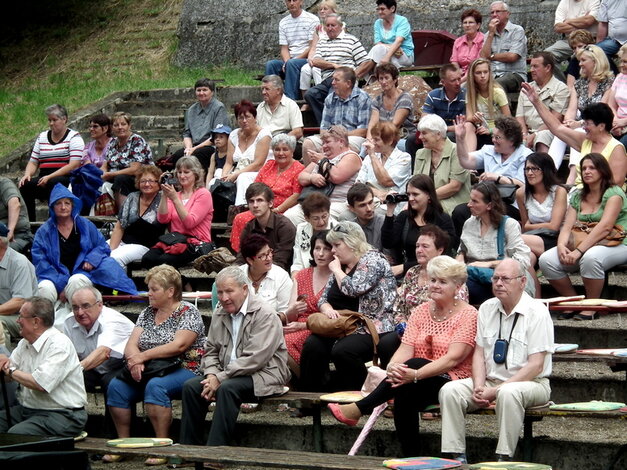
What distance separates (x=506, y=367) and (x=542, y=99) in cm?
465

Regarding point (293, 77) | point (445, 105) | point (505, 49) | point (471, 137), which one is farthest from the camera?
point (293, 77)

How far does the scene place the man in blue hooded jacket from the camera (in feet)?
34.2

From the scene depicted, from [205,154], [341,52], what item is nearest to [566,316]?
[205,154]

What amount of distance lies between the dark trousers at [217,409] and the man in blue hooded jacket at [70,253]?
234cm

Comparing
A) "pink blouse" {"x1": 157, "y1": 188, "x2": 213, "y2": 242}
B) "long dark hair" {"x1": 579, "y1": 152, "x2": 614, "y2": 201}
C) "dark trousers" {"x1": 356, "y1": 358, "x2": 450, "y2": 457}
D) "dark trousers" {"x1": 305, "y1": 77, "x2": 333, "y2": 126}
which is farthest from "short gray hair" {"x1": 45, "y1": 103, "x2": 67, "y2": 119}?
"dark trousers" {"x1": 356, "y1": 358, "x2": 450, "y2": 457}

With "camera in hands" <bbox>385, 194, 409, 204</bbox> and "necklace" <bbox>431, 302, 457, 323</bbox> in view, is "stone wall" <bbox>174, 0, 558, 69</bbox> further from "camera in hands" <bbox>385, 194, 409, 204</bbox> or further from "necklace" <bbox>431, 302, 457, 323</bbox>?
"necklace" <bbox>431, 302, 457, 323</bbox>

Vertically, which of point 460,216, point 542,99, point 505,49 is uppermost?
point 505,49

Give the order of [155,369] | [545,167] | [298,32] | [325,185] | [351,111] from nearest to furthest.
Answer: [155,369]
[545,167]
[325,185]
[351,111]
[298,32]

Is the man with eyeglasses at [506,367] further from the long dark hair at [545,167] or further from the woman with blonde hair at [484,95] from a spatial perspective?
the woman with blonde hair at [484,95]

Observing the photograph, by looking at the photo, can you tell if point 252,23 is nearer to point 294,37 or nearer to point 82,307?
point 294,37

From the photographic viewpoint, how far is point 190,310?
8.82 m

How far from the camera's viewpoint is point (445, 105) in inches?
476

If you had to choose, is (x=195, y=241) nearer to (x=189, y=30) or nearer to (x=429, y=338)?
(x=429, y=338)

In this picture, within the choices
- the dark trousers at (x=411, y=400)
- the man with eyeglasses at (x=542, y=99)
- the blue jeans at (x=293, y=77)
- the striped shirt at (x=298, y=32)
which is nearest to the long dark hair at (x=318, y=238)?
the dark trousers at (x=411, y=400)
